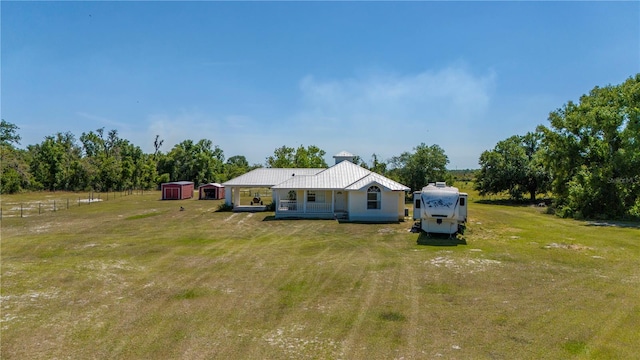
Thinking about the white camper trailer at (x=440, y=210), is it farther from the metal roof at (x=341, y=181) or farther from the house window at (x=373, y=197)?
the house window at (x=373, y=197)

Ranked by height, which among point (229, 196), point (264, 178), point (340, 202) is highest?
point (264, 178)

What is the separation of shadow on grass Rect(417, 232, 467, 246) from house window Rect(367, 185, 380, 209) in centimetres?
665

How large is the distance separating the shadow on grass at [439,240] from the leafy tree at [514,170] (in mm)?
27312

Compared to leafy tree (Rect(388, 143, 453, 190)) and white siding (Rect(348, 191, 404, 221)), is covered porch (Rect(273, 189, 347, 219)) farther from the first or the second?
leafy tree (Rect(388, 143, 453, 190))

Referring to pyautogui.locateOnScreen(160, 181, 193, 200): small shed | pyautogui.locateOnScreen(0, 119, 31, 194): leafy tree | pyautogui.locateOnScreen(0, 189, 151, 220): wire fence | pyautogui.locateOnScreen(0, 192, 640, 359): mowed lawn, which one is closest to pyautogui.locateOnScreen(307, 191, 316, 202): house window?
pyautogui.locateOnScreen(0, 192, 640, 359): mowed lawn

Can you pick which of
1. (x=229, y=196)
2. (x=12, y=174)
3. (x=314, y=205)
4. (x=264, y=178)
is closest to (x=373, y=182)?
(x=314, y=205)

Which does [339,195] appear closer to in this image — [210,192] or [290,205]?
[290,205]

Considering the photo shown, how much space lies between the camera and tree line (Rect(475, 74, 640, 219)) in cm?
2633

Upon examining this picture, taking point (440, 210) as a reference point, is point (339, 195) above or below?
above

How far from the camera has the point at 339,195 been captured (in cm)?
2966

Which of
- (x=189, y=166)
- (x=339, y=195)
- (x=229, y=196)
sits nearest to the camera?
(x=339, y=195)

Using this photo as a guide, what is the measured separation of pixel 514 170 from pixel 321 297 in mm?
38724

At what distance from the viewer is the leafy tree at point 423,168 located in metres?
44.7

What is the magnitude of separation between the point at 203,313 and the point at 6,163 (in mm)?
60784
